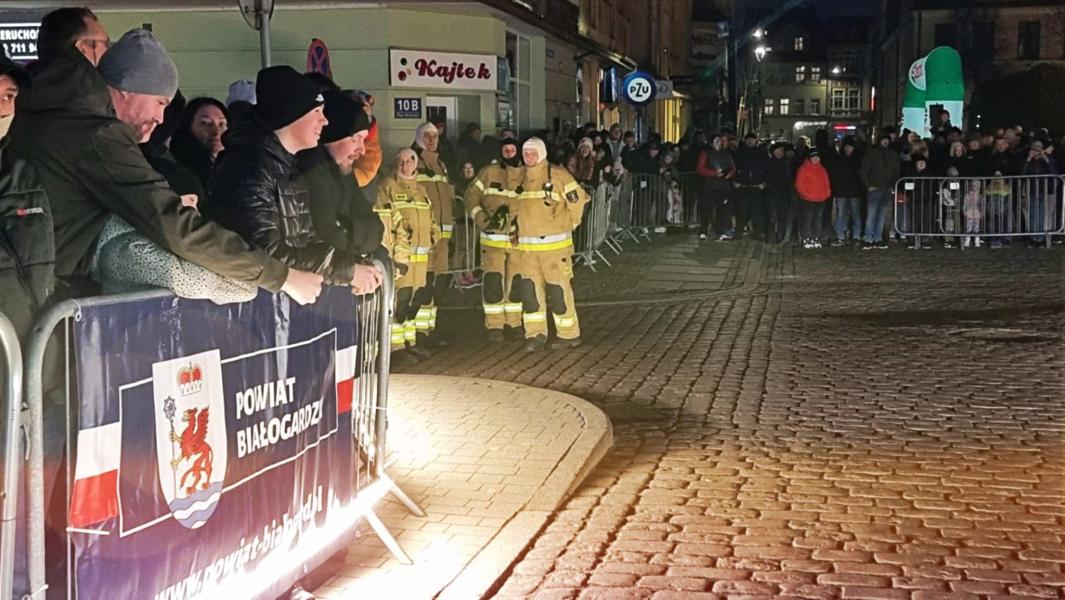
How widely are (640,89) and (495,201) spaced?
19.6 metres

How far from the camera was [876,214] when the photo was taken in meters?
22.1

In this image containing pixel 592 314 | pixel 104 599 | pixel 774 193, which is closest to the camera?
pixel 104 599

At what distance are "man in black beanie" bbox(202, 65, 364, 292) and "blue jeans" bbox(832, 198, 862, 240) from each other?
60.2ft

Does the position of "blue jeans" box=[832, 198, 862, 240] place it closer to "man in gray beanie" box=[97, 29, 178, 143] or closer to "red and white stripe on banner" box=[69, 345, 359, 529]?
"man in gray beanie" box=[97, 29, 178, 143]

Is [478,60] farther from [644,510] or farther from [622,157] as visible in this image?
[644,510]

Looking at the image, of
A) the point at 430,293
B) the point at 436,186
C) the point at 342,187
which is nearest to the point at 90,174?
the point at 342,187

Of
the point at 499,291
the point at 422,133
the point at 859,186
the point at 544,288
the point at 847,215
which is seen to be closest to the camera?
the point at 544,288

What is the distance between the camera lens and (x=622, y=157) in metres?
24.1

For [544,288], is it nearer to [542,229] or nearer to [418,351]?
[542,229]

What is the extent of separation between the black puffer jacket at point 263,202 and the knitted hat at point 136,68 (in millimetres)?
732

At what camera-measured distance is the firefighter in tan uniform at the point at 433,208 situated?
39.2ft

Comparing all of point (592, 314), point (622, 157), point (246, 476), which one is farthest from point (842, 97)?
point (246, 476)

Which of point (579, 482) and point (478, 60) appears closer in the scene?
point (579, 482)

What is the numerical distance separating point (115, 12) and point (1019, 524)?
1801 cm
